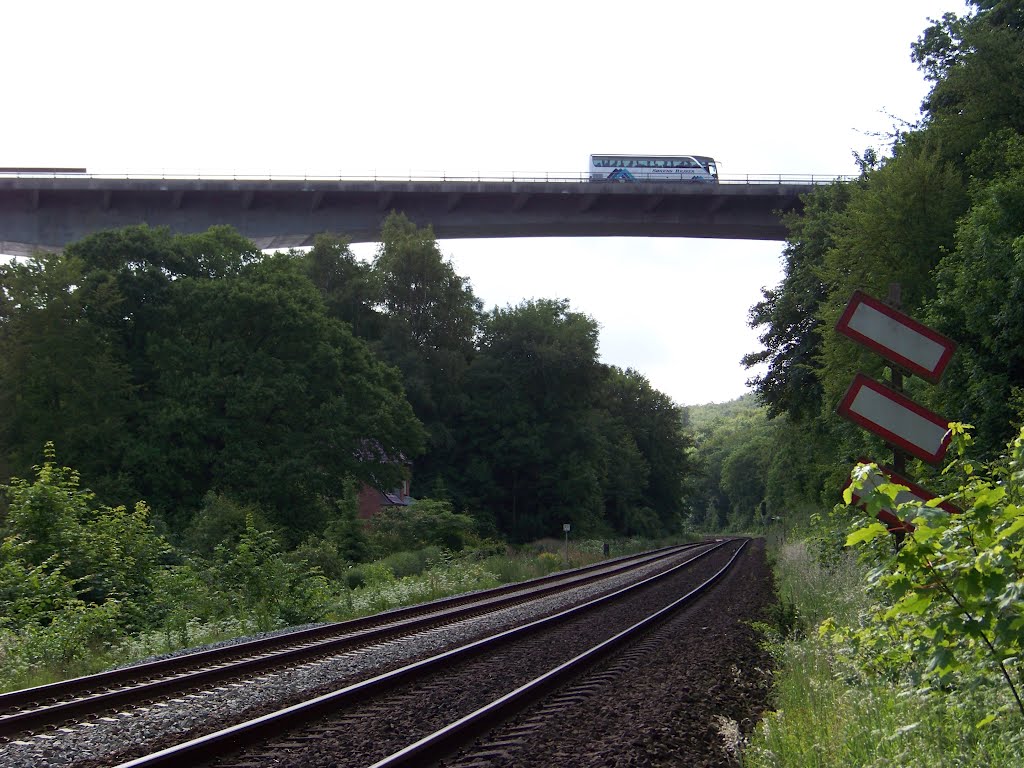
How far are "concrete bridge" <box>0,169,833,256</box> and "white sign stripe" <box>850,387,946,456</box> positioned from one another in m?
40.4

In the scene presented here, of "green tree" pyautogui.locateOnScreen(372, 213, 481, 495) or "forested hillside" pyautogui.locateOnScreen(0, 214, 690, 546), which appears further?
"green tree" pyautogui.locateOnScreen(372, 213, 481, 495)

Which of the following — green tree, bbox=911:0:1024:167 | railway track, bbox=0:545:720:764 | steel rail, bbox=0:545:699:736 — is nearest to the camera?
railway track, bbox=0:545:720:764

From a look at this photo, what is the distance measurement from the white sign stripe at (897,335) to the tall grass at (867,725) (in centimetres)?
135

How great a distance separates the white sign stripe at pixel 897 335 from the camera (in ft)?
15.5

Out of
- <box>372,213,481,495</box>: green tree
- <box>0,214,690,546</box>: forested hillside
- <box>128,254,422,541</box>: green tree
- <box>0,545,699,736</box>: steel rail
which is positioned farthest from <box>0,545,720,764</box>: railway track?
<box>372,213,481,495</box>: green tree

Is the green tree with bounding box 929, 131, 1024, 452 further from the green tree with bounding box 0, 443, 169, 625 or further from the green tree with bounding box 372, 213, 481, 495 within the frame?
the green tree with bounding box 372, 213, 481, 495

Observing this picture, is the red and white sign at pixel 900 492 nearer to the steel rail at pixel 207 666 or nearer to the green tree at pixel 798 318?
the steel rail at pixel 207 666

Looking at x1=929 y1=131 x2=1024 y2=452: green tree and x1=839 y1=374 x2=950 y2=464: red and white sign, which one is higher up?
x1=929 y1=131 x2=1024 y2=452: green tree

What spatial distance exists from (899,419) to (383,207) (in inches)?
1727

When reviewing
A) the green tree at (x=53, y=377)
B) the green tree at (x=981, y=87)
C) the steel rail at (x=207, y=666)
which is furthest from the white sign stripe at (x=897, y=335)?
the green tree at (x=53, y=377)

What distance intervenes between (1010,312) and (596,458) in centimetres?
4363

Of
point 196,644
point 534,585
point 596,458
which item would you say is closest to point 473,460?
point 596,458

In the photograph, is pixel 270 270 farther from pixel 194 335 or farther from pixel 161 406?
pixel 161 406

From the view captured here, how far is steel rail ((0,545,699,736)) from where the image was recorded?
28.6 ft
